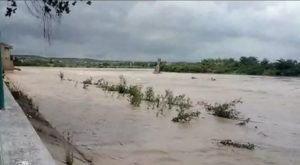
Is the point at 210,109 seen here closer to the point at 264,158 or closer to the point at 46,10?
the point at 264,158

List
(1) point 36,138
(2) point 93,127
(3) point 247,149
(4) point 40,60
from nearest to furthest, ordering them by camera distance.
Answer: (1) point 36,138, (3) point 247,149, (2) point 93,127, (4) point 40,60

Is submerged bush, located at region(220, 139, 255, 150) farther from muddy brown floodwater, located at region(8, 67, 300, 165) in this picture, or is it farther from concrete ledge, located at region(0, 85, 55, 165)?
concrete ledge, located at region(0, 85, 55, 165)

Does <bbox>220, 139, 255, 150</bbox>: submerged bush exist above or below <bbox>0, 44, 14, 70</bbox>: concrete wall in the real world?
below

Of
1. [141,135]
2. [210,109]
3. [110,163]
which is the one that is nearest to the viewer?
[110,163]

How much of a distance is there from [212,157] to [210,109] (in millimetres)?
8476

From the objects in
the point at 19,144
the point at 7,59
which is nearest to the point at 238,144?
the point at 19,144

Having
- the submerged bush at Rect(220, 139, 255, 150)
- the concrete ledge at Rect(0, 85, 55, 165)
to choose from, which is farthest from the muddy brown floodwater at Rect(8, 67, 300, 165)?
the concrete ledge at Rect(0, 85, 55, 165)

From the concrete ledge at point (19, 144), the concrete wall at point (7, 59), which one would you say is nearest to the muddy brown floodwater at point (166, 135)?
the concrete ledge at point (19, 144)

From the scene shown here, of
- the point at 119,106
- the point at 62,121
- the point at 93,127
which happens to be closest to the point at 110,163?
the point at 93,127

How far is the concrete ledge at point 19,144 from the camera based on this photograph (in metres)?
5.20

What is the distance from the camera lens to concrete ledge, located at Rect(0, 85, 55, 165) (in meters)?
5.20

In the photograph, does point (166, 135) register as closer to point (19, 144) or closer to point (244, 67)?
point (19, 144)

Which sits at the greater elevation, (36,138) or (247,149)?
(36,138)

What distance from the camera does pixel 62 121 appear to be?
45.4 feet
